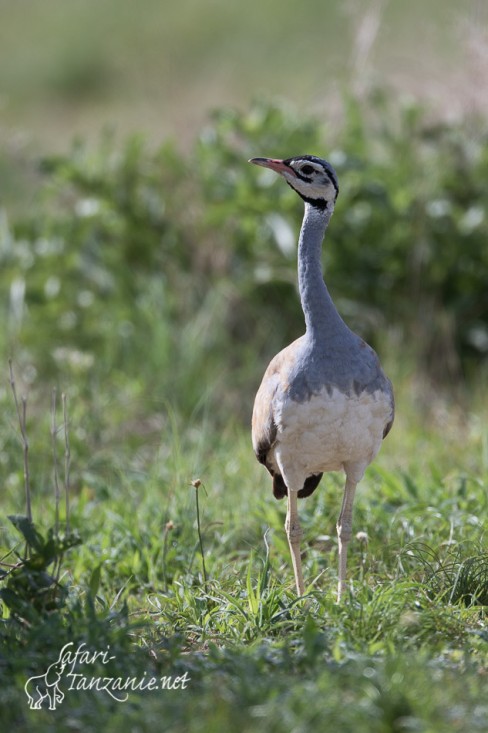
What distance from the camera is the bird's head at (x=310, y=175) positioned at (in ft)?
12.7

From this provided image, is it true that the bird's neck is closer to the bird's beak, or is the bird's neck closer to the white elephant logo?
the bird's beak

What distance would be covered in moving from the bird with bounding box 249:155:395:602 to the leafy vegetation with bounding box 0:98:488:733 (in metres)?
0.32

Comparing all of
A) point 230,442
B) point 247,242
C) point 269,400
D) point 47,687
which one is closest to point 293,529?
point 269,400

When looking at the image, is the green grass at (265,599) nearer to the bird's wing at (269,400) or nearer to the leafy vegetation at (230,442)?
the leafy vegetation at (230,442)

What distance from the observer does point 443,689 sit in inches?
114

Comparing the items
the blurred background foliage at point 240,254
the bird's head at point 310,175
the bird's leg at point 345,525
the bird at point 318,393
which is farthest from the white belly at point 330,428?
the blurred background foliage at point 240,254

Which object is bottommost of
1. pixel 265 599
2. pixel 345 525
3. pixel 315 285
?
pixel 265 599

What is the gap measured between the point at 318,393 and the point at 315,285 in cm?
43

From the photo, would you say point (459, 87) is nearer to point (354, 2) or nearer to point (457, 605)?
point (354, 2)

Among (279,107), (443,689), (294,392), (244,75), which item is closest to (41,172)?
(279,107)

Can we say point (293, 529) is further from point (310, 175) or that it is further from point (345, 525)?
point (310, 175)

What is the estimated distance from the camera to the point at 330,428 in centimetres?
372

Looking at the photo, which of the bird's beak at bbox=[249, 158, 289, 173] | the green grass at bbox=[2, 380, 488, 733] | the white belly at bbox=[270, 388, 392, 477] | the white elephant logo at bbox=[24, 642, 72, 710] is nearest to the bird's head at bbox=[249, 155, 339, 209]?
the bird's beak at bbox=[249, 158, 289, 173]

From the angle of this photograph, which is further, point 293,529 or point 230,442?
point 230,442
